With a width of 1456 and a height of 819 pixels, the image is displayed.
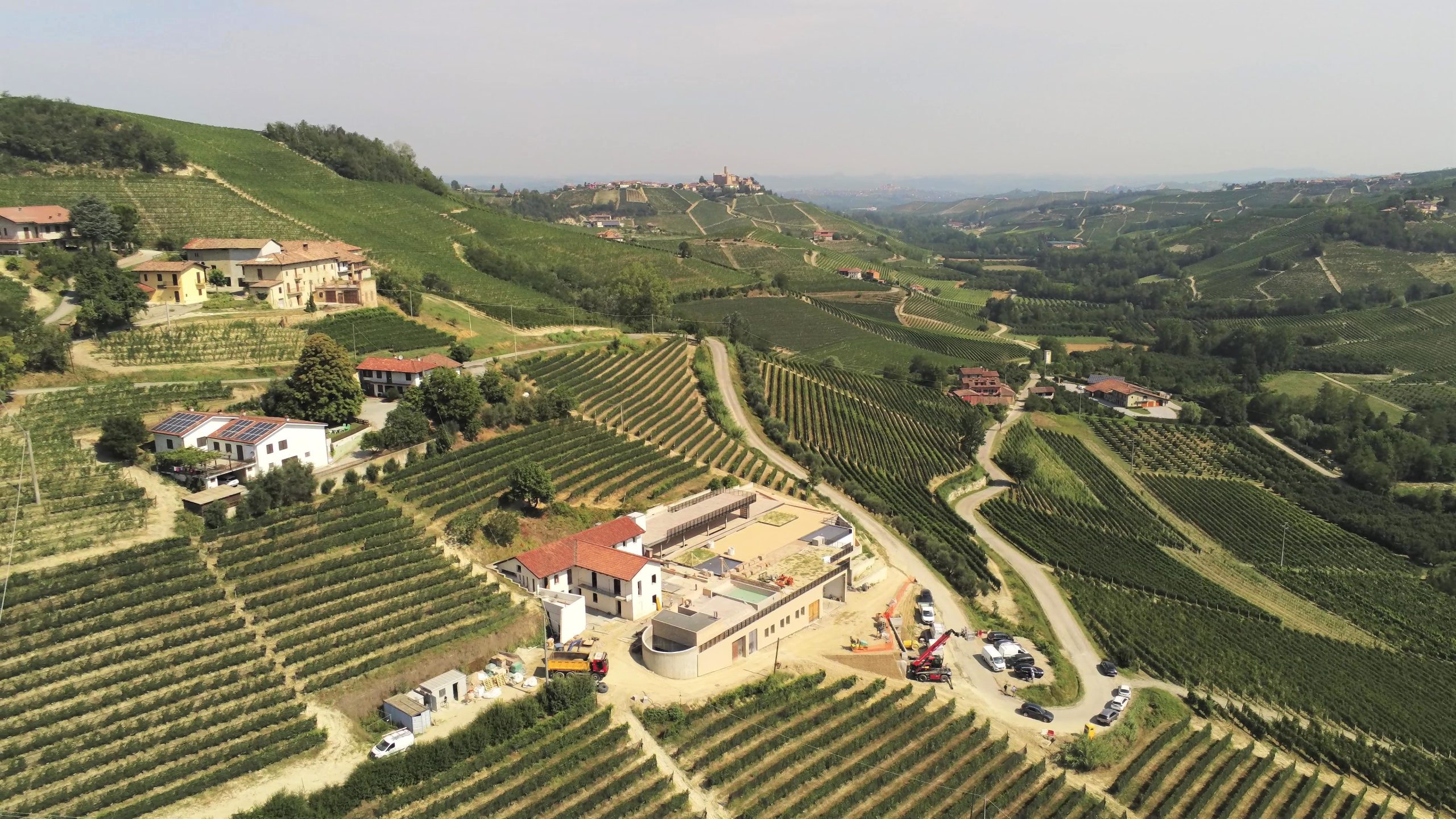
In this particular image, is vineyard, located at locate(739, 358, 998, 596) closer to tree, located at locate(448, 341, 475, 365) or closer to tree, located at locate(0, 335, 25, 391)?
tree, located at locate(448, 341, 475, 365)

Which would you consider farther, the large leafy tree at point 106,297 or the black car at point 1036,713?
the large leafy tree at point 106,297

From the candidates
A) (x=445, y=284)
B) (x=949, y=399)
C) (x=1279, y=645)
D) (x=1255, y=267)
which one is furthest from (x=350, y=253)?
(x=1255, y=267)

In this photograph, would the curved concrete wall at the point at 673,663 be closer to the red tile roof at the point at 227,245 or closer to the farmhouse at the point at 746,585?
the farmhouse at the point at 746,585

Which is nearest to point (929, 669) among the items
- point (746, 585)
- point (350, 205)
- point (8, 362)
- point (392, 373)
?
point (746, 585)

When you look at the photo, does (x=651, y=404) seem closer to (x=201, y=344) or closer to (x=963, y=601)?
(x=963, y=601)

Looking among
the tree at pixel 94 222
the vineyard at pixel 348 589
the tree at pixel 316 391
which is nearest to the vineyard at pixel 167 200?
the tree at pixel 94 222

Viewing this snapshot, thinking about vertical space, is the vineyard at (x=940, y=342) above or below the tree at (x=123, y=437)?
below
